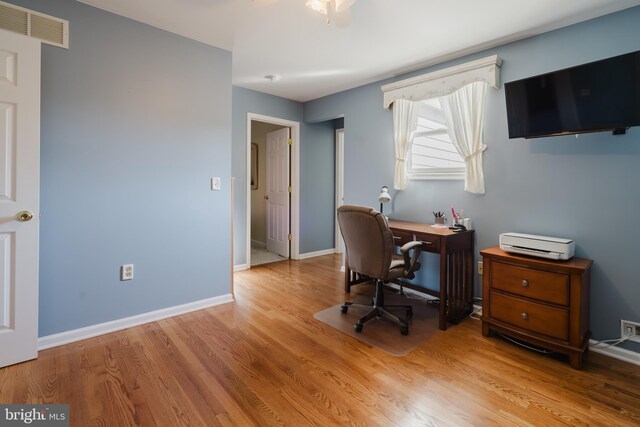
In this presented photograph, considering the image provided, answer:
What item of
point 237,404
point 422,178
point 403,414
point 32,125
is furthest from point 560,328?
A: point 32,125

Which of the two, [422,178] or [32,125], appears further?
[422,178]

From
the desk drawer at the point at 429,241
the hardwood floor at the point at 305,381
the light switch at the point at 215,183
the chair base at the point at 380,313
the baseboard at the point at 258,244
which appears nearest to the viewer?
the hardwood floor at the point at 305,381

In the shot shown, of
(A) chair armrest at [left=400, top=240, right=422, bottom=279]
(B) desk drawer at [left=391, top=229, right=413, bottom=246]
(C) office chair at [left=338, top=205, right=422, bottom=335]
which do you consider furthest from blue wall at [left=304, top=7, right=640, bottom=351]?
(C) office chair at [left=338, top=205, right=422, bottom=335]

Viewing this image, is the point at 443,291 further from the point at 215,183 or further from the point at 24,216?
the point at 24,216

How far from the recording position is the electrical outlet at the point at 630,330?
81.6 inches

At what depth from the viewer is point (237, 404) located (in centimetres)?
163

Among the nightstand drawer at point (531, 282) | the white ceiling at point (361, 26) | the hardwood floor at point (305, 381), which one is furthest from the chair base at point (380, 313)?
the white ceiling at point (361, 26)

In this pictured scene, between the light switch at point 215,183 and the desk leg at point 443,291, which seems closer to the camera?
the desk leg at point 443,291

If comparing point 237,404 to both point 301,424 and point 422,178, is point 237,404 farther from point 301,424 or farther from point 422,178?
point 422,178

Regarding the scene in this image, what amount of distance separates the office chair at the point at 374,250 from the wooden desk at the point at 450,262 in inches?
7.6

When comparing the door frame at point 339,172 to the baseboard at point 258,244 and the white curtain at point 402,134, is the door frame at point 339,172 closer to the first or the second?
the baseboard at point 258,244

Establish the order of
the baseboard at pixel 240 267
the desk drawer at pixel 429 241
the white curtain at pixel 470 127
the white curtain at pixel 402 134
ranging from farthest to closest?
the baseboard at pixel 240 267 < the white curtain at pixel 402 134 < the white curtain at pixel 470 127 < the desk drawer at pixel 429 241

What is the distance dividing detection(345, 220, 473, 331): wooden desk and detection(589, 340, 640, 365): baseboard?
2.85ft

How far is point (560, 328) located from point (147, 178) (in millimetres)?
3154
